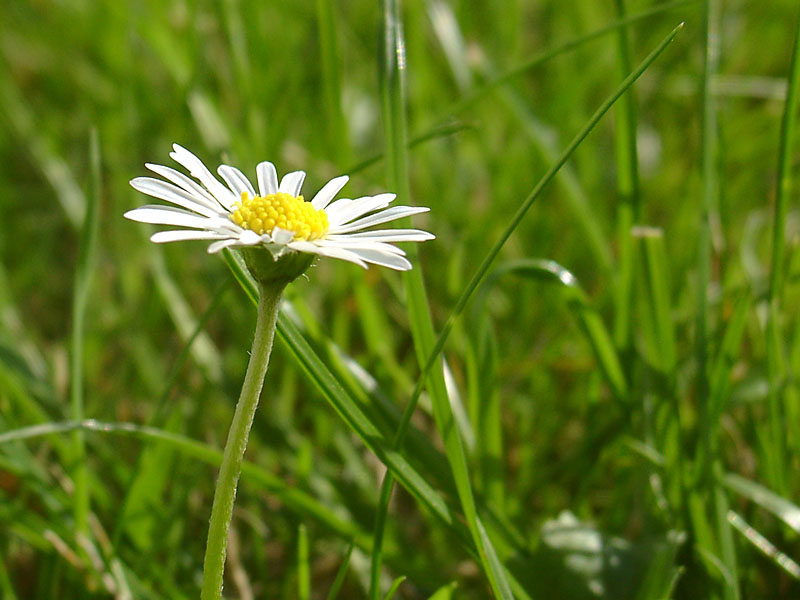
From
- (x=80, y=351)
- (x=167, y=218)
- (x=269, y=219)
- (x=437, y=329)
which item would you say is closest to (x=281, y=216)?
(x=269, y=219)

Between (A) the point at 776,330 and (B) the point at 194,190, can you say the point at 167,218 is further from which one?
(A) the point at 776,330

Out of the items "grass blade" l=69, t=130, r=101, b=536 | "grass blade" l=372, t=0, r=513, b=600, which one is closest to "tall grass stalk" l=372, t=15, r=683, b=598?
"grass blade" l=372, t=0, r=513, b=600

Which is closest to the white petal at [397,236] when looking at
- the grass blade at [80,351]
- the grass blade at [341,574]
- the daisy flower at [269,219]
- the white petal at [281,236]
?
the daisy flower at [269,219]

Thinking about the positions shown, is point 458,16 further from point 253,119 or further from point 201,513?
point 201,513

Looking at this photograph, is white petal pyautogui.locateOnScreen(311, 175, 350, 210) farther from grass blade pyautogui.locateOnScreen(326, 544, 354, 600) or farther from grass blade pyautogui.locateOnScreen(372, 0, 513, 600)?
grass blade pyautogui.locateOnScreen(326, 544, 354, 600)

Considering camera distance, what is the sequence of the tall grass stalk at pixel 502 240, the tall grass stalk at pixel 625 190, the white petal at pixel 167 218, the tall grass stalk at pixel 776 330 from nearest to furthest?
the white petal at pixel 167 218 → the tall grass stalk at pixel 502 240 → the tall grass stalk at pixel 776 330 → the tall grass stalk at pixel 625 190

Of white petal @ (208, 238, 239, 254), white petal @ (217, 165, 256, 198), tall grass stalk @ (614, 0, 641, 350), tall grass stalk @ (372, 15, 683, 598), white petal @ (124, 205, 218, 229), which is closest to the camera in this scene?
white petal @ (208, 238, 239, 254)

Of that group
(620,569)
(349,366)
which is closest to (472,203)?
(349,366)

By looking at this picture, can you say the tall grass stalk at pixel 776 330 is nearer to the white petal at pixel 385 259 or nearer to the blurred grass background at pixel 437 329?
the blurred grass background at pixel 437 329
